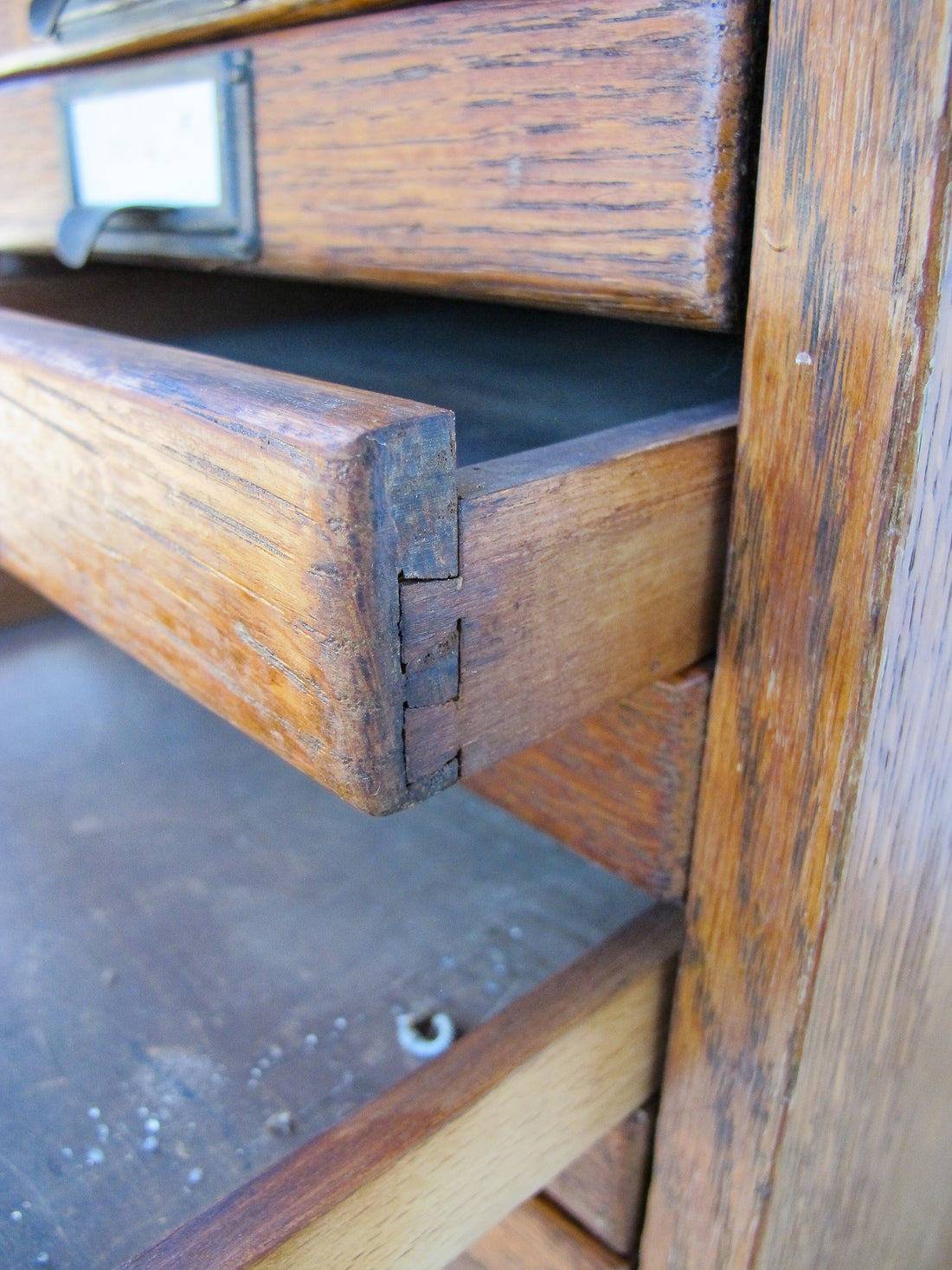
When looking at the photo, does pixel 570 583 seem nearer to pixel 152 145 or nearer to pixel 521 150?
pixel 521 150

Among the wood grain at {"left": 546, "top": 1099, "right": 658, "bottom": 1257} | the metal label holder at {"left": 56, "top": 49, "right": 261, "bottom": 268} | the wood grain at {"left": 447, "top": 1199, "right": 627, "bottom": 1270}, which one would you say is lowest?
the wood grain at {"left": 447, "top": 1199, "right": 627, "bottom": 1270}

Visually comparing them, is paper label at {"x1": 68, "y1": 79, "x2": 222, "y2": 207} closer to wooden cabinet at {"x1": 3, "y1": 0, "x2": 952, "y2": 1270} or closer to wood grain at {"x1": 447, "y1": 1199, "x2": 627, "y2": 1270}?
wooden cabinet at {"x1": 3, "y1": 0, "x2": 952, "y2": 1270}

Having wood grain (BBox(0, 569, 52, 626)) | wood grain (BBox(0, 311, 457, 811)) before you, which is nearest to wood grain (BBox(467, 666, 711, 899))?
wood grain (BBox(0, 311, 457, 811))

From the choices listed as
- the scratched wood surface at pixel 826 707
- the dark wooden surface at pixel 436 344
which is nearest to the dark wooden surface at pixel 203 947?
the scratched wood surface at pixel 826 707

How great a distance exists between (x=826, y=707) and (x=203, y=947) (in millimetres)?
295

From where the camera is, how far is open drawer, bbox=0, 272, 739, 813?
0.23m

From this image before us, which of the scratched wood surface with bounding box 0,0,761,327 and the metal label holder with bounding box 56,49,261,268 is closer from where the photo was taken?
the scratched wood surface with bounding box 0,0,761,327

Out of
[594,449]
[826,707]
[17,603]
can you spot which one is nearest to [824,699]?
[826,707]

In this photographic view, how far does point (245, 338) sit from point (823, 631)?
354 millimetres

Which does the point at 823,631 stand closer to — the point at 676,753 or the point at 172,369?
the point at 676,753

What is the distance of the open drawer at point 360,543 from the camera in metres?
0.23

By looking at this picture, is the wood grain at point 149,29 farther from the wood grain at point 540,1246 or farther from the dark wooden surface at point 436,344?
the wood grain at point 540,1246

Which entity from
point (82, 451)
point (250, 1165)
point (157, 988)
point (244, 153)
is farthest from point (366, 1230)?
point (244, 153)

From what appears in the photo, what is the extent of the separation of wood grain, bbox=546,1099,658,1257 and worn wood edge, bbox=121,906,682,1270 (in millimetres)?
36
